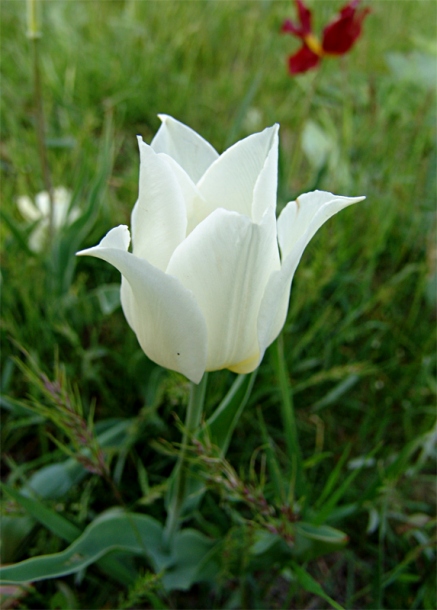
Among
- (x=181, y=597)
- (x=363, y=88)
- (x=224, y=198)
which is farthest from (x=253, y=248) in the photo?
(x=363, y=88)

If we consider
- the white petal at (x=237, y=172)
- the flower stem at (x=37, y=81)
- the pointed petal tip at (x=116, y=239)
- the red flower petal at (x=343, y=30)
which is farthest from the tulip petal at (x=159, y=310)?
the red flower petal at (x=343, y=30)

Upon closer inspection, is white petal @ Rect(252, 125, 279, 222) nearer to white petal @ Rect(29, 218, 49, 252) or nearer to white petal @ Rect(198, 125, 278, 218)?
white petal @ Rect(198, 125, 278, 218)

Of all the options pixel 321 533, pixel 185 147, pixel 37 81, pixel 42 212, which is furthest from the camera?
pixel 42 212

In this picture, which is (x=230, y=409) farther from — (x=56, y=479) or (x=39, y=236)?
(x=39, y=236)

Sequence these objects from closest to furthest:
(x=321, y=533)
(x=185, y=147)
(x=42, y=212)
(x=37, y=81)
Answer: (x=185, y=147) → (x=321, y=533) → (x=37, y=81) → (x=42, y=212)

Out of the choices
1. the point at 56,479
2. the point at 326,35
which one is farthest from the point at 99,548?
the point at 326,35

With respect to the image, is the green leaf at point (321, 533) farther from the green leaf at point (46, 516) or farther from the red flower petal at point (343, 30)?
the red flower petal at point (343, 30)
